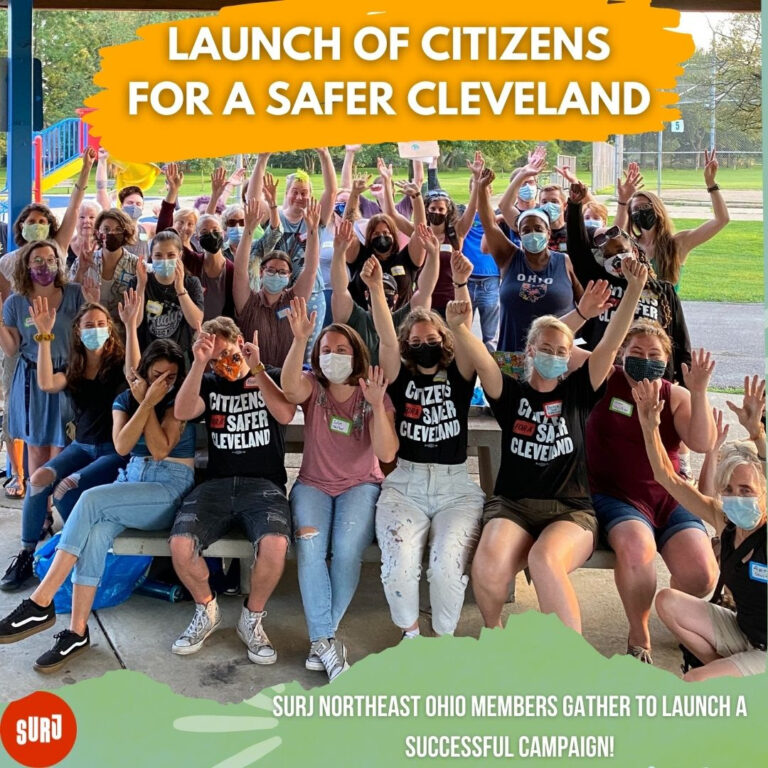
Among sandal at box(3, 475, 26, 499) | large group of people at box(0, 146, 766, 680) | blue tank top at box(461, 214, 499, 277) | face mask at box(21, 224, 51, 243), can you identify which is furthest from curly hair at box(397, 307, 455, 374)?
sandal at box(3, 475, 26, 499)

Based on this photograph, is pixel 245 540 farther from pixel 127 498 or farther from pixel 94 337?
pixel 94 337

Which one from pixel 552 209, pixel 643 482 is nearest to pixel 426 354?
pixel 643 482

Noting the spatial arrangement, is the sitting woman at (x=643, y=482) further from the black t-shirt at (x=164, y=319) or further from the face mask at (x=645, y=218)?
the black t-shirt at (x=164, y=319)

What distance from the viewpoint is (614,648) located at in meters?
4.18

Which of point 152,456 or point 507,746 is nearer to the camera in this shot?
point 507,746

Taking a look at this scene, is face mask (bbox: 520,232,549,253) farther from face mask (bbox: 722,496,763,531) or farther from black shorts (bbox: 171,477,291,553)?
face mask (bbox: 722,496,763,531)

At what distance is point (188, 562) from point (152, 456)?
1.83 feet

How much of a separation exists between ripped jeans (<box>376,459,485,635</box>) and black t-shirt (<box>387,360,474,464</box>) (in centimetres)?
6

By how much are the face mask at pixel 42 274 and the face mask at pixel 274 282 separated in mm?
1036

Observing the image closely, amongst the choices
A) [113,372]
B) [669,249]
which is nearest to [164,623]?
[113,372]

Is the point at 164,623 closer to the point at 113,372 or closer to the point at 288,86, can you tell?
the point at 113,372

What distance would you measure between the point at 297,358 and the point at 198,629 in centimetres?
Result: 114

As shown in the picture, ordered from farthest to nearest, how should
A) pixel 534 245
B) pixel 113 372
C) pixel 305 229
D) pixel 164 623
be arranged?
pixel 305 229
pixel 534 245
pixel 113 372
pixel 164 623

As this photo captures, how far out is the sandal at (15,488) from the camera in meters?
5.91
